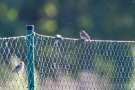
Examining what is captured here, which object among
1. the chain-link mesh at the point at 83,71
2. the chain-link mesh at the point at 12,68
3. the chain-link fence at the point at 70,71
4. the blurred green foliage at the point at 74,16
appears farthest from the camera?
the blurred green foliage at the point at 74,16

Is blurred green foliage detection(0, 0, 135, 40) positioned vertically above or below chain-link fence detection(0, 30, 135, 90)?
above

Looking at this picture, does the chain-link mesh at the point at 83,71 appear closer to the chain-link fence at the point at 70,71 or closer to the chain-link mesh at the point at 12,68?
the chain-link fence at the point at 70,71

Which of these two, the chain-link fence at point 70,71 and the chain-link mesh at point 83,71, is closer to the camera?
the chain-link fence at point 70,71

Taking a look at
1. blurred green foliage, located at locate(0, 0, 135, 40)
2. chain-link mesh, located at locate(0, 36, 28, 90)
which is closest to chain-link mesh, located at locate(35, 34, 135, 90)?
chain-link mesh, located at locate(0, 36, 28, 90)

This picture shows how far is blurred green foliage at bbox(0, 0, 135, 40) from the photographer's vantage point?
20.3 metres

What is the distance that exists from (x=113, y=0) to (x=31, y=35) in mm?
17230

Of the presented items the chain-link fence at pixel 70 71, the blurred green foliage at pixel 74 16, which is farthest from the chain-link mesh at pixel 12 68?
→ the blurred green foliage at pixel 74 16

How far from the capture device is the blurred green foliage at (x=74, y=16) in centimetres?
2027

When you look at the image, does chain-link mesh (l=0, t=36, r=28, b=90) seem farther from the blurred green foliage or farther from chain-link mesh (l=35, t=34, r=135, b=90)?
the blurred green foliage

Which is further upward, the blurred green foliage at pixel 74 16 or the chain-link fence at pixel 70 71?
the blurred green foliage at pixel 74 16

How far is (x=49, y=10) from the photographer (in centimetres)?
2125

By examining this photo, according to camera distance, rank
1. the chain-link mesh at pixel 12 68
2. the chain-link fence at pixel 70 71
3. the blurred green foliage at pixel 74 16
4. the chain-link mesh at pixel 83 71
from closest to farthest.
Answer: the chain-link mesh at pixel 12 68, the chain-link fence at pixel 70 71, the chain-link mesh at pixel 83 71, the blurred green foliage at pixel 74 16

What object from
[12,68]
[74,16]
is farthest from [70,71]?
[74,16]

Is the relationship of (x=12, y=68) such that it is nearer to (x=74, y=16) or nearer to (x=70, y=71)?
(x=70, y=71)
